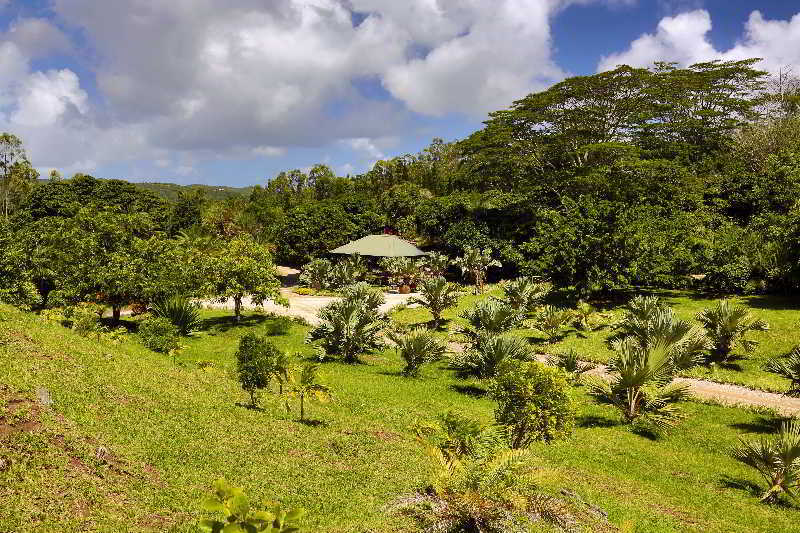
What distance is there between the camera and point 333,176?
63.4 metres

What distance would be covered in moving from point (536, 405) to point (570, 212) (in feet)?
55.2

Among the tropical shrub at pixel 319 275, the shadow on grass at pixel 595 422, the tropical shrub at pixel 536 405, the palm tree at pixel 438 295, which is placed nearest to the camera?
the tropical shrub at pixel 536 405

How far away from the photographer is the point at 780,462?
7.81 meters

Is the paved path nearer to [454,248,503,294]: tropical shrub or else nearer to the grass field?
[454,248,503,294]: tropical shrub

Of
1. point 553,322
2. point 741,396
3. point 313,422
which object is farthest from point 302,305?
point 741,396

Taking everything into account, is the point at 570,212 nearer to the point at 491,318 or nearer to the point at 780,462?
the point at 491,318

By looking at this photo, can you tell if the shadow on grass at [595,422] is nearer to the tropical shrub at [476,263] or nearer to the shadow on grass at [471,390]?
the shadow on grass at [471,390]

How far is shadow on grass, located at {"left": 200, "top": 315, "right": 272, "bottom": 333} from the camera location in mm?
20422

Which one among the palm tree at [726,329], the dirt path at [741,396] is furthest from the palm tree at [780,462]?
the palm tree at [726,329]

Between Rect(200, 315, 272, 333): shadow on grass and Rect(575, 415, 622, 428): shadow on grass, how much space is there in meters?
13.8

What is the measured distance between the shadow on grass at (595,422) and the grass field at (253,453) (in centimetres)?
5

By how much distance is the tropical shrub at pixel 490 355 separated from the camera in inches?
547

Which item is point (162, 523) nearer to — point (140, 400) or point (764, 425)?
point (140, 400)

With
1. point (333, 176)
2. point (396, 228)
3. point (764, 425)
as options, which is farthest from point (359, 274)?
point (333, 176)
